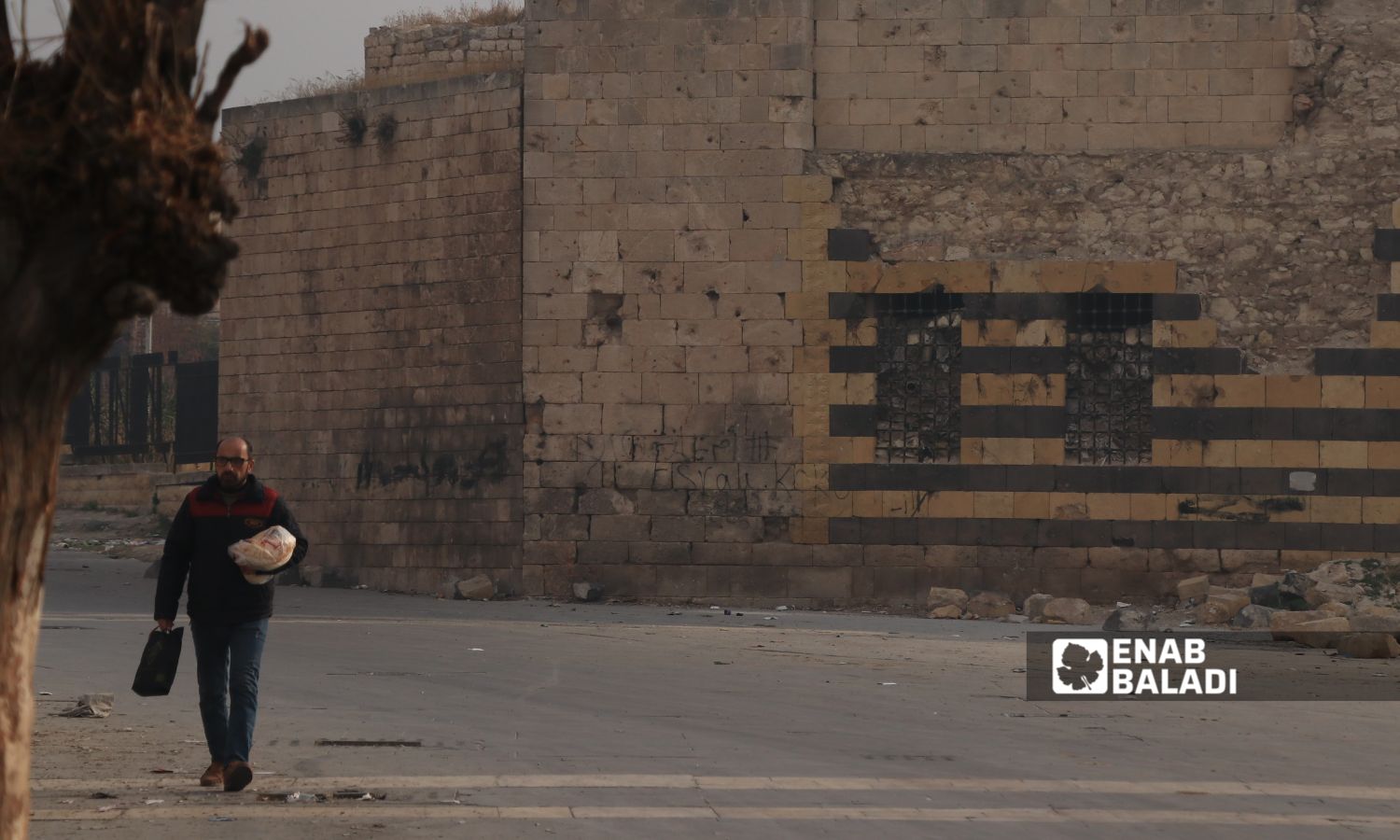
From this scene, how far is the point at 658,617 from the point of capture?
15664 mm

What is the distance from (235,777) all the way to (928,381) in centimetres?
1053

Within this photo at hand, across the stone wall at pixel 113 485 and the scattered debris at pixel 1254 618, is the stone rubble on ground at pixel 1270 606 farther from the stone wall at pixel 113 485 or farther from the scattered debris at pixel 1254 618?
the stone wall at pixel 113 485

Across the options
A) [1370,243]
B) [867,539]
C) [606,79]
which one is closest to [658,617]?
[867,539]

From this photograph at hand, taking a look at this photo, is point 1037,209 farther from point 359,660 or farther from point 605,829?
point 605,829

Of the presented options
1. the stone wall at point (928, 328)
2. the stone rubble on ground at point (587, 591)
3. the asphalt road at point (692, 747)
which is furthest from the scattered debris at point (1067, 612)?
the stone rubble on ground at point (587, 591)

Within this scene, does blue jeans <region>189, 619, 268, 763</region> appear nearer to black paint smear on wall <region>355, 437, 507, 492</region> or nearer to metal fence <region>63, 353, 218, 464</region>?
black paint smear on wall <region>355, 437, 507, 492</region>

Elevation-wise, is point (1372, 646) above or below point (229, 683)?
below

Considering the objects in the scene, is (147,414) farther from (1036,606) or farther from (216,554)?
(216,554)

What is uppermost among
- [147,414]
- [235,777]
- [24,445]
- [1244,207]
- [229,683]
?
[1244,207]

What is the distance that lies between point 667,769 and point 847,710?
240cm

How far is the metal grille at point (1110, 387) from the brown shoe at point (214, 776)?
1085cm

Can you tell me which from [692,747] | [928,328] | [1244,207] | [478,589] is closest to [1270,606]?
[1244,207]

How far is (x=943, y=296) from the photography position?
54.4ft

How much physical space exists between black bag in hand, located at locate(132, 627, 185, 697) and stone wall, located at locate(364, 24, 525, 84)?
1219cm
